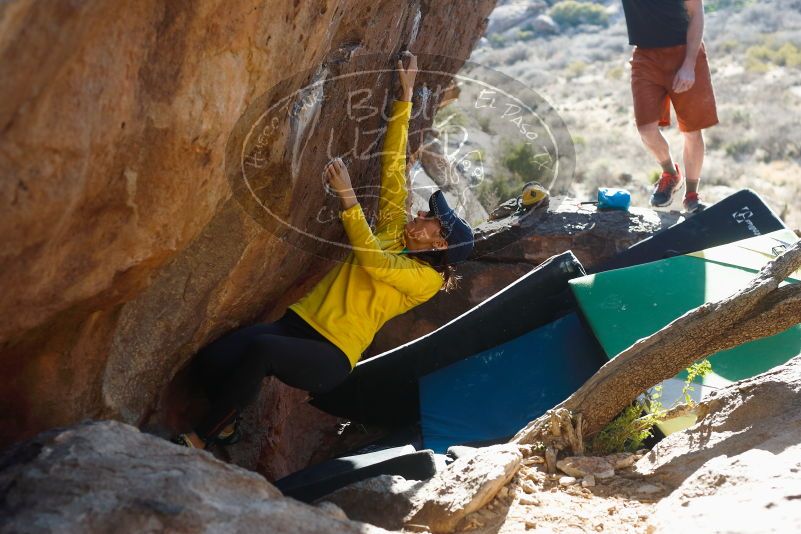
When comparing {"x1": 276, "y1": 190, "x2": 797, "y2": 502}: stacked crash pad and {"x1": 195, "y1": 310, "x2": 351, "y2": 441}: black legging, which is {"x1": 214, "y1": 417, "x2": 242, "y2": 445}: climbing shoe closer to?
{"x1": 195, "y1": 310, "x2": 351, "y2": 441}: black legging

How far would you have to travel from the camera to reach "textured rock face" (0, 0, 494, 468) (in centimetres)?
283

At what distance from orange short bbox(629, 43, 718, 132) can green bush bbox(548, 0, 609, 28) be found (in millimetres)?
32207

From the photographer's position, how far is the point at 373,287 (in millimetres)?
4785

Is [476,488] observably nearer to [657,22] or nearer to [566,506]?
[566,506]

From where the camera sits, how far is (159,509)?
283 centimetres

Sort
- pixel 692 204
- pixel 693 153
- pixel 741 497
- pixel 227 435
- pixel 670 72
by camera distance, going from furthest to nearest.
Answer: pixel 692 204, pixel 693 153, pixel 670 72, pixel 227 435, pixel 741 497

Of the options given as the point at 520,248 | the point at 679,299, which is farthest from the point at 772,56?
A: the point at 679,299

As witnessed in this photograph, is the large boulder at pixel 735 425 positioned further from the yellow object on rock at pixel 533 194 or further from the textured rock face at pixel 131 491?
the yellow object on rock at pixel 533 194

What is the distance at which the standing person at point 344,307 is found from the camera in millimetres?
4570

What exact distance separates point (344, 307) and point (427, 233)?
555 mm

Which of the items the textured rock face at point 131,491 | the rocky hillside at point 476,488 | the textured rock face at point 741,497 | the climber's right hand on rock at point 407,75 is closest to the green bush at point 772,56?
the climber's right hand on rock at point 407,75

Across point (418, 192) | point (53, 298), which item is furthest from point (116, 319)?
point (418, 192)

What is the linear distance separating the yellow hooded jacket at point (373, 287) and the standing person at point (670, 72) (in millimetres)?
3197

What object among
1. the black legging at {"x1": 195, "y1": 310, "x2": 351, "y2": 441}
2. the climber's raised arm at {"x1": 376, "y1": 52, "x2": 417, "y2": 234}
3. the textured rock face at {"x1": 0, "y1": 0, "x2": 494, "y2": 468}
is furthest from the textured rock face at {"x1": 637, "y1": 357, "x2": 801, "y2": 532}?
the textured rock face at {"x1": 0, "y1": 0, "x2": 494, "y2": 468}
